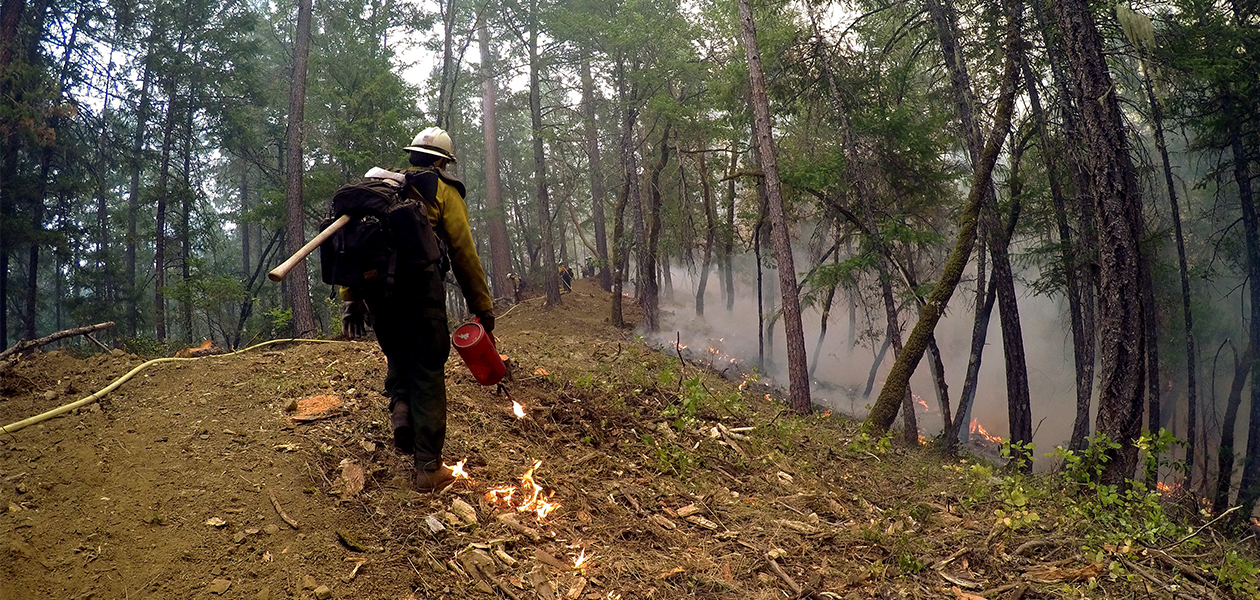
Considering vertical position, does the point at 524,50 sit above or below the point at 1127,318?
above

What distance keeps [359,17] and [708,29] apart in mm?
10165

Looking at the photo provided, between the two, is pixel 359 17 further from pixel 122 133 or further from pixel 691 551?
pixel 691 551

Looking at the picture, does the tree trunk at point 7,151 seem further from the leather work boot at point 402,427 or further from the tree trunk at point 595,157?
the leather work boot at point 402,427

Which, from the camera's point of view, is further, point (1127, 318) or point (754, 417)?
point (754, 417)

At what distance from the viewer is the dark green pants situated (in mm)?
4383

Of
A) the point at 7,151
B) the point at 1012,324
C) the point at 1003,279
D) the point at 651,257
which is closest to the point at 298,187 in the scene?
the point at 7,151

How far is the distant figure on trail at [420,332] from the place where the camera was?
173 inches

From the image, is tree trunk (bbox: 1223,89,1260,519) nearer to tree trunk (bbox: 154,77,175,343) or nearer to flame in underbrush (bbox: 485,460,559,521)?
flame in underbrush (bbox: 485,460,559,521)

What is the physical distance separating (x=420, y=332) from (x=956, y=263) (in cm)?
798

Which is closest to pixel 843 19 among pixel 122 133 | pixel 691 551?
pixel 691 551

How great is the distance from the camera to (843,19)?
1359 centimetres

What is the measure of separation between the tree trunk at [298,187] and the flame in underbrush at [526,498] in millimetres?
11544

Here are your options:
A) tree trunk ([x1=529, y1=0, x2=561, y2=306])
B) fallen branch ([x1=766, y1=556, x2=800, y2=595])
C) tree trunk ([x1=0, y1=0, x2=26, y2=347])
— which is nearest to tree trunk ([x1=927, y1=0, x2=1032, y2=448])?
fallen branch ([x1=766, y1=556, x2=800, y2=595])

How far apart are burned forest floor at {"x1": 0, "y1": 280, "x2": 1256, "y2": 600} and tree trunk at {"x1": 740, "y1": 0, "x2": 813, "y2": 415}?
4.15 metres
